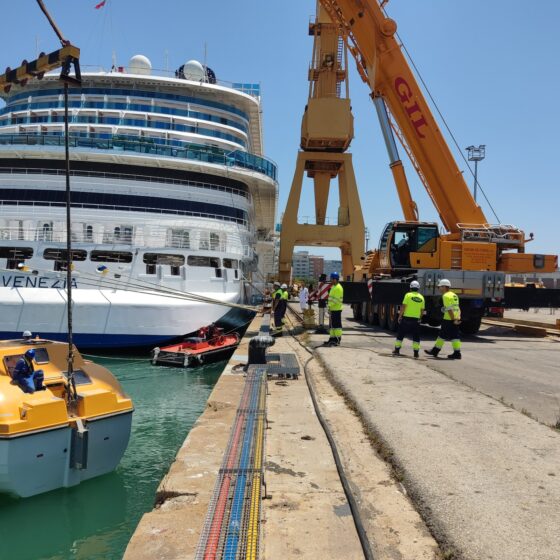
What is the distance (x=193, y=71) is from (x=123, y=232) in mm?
13332

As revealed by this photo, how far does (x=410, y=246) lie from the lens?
48.8ft

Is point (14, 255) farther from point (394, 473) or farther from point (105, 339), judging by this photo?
point (394, 473)

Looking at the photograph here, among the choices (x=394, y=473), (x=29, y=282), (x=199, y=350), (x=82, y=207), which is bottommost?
(x=199, y=350)

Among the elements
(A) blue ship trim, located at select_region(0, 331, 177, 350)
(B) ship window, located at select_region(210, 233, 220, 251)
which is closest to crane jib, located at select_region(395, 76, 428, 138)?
(B) ship window, located at select_region(210, 233, 220, 251)

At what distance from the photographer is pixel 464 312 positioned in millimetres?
14242

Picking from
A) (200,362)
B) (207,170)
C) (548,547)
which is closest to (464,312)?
(200,362)

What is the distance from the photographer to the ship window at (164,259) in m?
15.3

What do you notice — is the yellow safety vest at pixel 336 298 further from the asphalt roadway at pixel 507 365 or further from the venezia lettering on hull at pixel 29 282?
the venezia lettering on hull at pixel 29 282

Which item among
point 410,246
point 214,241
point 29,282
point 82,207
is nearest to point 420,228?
point 410,246

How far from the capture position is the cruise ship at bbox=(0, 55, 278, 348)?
13.9 metres

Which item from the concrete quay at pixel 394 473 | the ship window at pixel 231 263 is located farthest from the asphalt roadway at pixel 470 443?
the ship window at pixel 231 263

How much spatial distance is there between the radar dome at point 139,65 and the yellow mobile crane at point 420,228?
11.3 m

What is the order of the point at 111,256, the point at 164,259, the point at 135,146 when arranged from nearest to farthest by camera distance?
the point at 111,256 < the point at 164,259 < the point at 135,146

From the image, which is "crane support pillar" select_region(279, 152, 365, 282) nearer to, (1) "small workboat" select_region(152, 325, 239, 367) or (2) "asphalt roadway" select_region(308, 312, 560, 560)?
(1) "small workboat" select_region(152, 325, 239, 367)
